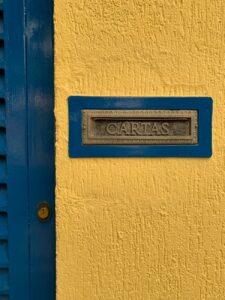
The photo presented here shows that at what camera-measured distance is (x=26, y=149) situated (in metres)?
1.43

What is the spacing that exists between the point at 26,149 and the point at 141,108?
576 mm

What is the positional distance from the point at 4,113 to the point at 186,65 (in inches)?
33.4

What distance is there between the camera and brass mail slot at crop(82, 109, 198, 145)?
4.12 ft

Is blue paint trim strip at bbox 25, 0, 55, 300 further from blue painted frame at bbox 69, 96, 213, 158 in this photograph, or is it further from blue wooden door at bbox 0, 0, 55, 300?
blue painted frame at bbox 69, 96, 213, 158

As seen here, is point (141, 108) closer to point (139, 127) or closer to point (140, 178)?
point (139, 127)

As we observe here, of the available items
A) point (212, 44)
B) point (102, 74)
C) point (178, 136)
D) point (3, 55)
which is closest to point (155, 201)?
point (178, 136)

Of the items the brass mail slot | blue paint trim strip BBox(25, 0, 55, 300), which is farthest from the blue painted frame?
blue paint trim strip BBox(25, 0, 55, 300)

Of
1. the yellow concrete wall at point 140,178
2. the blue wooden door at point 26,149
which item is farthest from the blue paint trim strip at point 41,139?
the yellow concrete wall at point 140,178

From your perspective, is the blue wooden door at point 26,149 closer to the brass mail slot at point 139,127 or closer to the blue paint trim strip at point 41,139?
the blue paint trim strip at point 41,139

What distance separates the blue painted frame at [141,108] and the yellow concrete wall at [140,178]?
0.09 ft

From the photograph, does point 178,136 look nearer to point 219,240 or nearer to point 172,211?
point 172,211

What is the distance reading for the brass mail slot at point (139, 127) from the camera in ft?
4.12

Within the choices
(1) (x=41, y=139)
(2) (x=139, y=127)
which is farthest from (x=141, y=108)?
(1) (x=41, y=139)

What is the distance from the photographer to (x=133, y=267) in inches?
51.0
